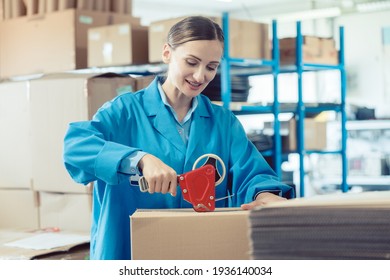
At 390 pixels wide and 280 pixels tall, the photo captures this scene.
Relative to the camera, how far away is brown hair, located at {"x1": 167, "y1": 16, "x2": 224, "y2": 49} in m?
1.34

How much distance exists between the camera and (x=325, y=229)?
0.68 m

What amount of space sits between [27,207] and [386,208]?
2056 millimetres

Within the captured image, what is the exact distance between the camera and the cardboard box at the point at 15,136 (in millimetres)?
2469

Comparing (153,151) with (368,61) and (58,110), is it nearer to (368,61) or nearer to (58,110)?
(58,110)

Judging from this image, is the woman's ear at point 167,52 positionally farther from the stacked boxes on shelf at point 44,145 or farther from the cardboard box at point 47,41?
the cardboard box at point 47,41

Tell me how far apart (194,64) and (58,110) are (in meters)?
1.12

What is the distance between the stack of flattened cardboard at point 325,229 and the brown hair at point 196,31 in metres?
0.70

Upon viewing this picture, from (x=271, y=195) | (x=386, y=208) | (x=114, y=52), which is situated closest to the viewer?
(x=386, y=208)

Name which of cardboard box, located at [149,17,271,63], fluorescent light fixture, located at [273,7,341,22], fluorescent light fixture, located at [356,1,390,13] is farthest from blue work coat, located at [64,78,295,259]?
fluorescent light fixture, located at [273,7,341,22]

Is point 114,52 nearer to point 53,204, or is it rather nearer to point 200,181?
point 53,204

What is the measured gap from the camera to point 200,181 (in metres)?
1.04

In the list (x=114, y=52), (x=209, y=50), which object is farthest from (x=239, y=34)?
(x=209, y=50)

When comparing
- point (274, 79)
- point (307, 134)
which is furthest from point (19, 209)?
point (307, 134)

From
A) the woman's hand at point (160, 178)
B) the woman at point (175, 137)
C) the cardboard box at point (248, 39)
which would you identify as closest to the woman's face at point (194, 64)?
the woman at point (175, 137)
